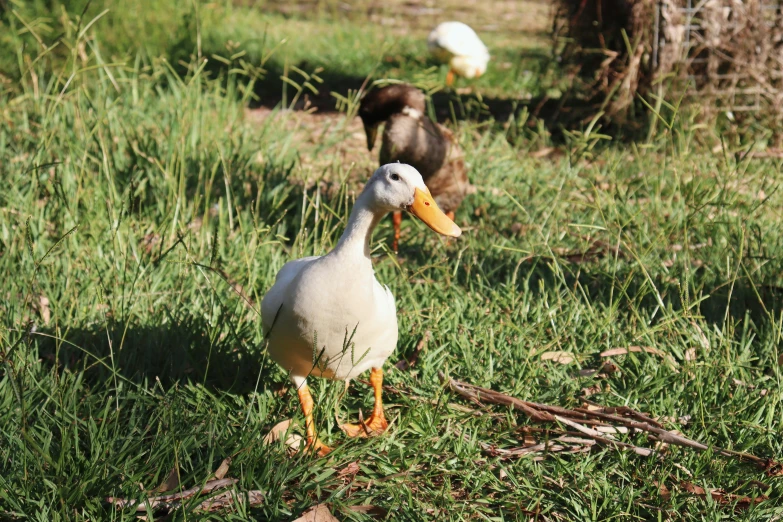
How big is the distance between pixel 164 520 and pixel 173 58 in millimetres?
4202

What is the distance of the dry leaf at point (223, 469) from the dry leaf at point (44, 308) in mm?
1165

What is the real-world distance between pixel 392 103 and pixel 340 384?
5.19 feet

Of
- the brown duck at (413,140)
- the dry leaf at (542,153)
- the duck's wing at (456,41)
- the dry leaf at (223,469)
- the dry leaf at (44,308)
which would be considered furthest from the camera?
the duck's wing at (456,41)

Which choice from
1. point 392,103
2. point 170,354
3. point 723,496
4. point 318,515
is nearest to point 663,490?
point 723,496

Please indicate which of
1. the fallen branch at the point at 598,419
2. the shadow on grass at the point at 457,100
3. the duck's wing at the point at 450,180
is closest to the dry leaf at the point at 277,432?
the fallen branch at the point at 598,419

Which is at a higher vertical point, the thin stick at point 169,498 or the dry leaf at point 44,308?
the thin stick at point 169,498

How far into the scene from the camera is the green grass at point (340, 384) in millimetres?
2225

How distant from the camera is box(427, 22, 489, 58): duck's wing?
569 cm

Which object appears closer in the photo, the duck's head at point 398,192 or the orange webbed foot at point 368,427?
the duck's head at point 398,192

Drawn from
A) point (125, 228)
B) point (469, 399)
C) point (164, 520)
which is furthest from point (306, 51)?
point (164, 520)

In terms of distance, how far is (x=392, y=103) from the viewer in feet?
12.5

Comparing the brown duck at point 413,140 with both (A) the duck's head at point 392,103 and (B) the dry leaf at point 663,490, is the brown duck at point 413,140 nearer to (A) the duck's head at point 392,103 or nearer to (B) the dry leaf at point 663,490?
(A) the duck's head at point 392,103

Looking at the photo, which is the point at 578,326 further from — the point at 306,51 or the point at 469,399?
the point at 306,51

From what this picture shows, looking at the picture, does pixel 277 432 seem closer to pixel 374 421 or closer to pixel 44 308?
pixel 374 421
